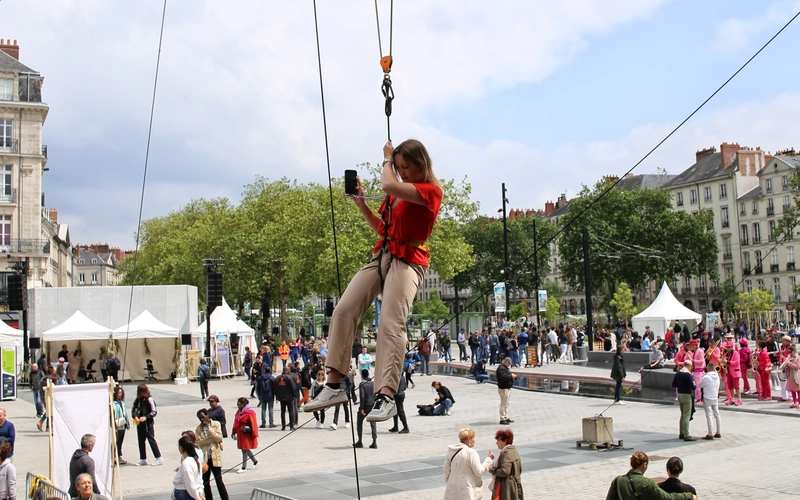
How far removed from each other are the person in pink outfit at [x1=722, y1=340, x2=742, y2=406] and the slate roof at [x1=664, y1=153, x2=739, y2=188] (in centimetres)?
6970

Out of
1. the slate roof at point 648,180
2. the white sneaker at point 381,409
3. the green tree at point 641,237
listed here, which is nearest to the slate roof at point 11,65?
the green tree at point 641,237

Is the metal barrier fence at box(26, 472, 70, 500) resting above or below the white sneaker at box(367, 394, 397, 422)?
below

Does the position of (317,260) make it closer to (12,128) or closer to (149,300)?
(149,300)

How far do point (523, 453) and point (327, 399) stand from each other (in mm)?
11770

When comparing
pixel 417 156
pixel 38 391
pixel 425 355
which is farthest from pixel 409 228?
pixel 425 355

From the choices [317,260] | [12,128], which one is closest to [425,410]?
[317,260]

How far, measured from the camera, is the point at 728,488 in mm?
12297

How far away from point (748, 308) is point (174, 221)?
50079mm

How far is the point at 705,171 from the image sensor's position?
9100cm

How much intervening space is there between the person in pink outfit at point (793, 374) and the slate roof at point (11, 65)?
54.6 m

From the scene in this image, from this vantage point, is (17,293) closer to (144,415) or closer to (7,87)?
(144,415)

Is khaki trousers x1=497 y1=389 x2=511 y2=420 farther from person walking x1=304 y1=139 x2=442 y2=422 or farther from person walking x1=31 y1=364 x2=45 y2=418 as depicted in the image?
person walking x1=304 y1=139 x2=442 y2=422

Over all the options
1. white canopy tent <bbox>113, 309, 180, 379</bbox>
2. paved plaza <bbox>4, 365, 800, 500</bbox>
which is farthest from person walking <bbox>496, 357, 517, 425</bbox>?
white canopy tent <bbox>113, 309, 180, 379</bbox>

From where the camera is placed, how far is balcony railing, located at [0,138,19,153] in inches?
2158
